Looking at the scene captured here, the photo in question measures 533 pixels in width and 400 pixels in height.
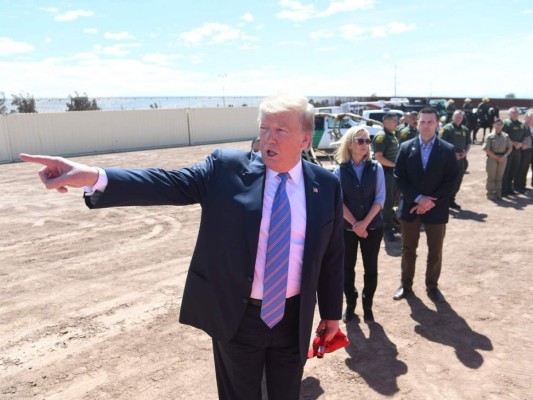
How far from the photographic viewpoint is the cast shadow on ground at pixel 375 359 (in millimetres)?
3521

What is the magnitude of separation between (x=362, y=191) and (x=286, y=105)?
2.51m

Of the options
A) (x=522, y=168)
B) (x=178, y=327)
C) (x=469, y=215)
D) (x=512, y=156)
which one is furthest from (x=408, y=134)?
(x=178, y=327)

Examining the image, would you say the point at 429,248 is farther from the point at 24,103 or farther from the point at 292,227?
the point at 24,103

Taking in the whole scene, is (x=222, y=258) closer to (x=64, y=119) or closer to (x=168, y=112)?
(x=64, y=119)

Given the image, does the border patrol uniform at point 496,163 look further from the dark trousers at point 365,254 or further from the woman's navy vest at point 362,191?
the dark trousers at point 365,254

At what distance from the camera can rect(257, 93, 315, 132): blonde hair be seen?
6.50 feet

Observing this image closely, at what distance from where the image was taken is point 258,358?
2139 millimetres

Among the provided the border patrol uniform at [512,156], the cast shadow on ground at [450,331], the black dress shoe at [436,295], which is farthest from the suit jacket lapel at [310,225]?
the border patrol uniform at [512,156]

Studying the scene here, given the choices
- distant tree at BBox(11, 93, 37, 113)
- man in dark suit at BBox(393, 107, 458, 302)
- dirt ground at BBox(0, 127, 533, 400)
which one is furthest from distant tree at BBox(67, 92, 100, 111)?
man in dark suit at BBox(393, 107, 458, 302)

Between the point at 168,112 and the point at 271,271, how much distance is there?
24120 millimetres

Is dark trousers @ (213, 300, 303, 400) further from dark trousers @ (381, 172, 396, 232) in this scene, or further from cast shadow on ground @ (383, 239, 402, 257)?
dark trousers @ (381, 172, 396, 232)

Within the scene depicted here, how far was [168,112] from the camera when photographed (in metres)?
24.9

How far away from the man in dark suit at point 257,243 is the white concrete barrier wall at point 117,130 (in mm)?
20279

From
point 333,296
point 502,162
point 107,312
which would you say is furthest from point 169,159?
point 333,296
